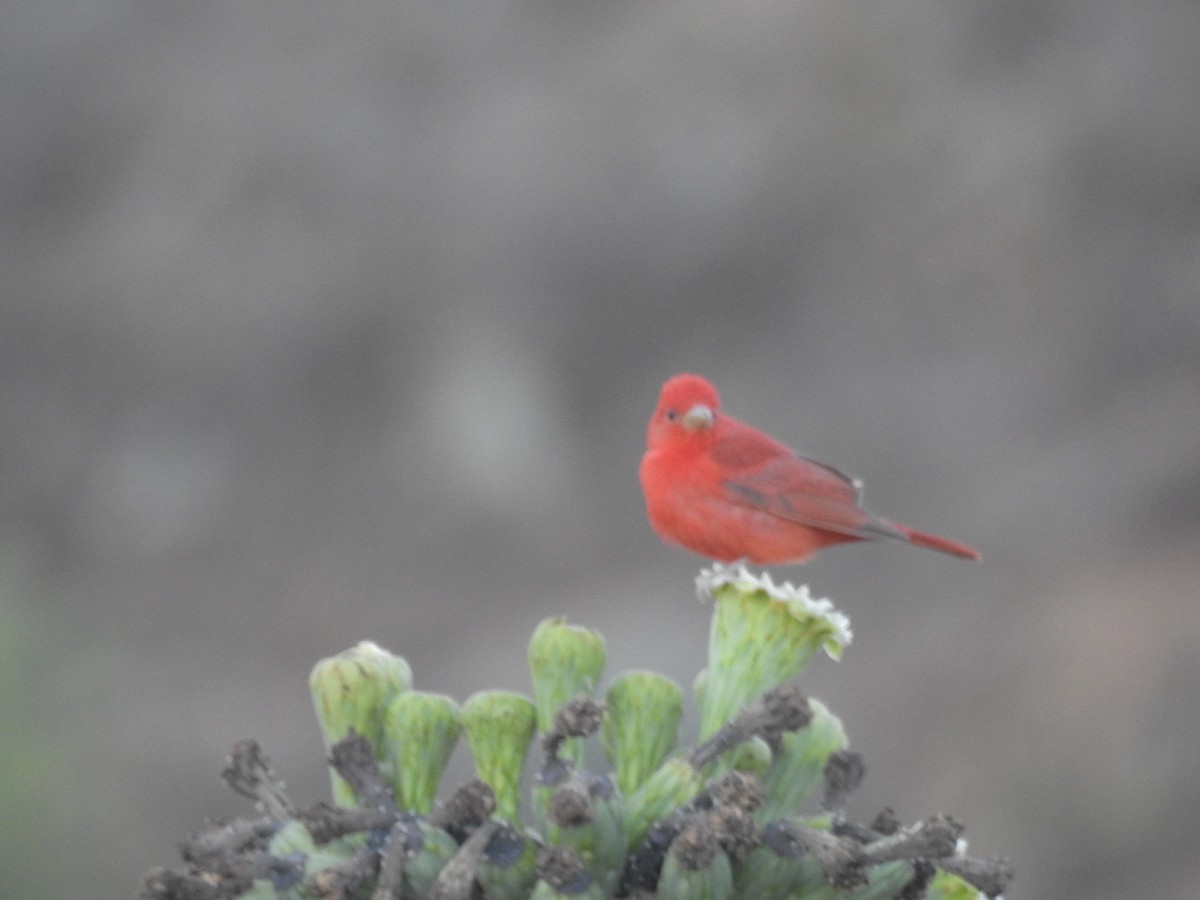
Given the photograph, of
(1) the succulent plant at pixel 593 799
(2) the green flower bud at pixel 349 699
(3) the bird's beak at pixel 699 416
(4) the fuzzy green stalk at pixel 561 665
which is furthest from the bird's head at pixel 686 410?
(2) the green flower bud at pixel 349 699

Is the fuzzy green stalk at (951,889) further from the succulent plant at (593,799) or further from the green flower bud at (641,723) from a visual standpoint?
the green flower bud at (641,723)

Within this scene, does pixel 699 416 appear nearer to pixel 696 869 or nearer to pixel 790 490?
pixel 790 490

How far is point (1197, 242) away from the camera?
572 inches

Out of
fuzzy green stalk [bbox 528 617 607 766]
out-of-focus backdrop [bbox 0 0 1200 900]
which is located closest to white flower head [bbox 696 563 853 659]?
fuzzy green stalk [bbox 528 617 607 766]

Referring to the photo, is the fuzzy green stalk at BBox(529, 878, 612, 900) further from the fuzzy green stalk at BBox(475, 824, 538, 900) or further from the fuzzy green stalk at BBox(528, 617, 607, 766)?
the fuzzy green stalk at BBox(528, 617, 607, 766)

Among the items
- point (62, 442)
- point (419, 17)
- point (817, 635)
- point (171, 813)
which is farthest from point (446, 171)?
point (817, 635)

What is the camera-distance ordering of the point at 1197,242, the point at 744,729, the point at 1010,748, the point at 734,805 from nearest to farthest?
the point at 734,805 → the point at 744,729 → the point at 1010,748 → the point at 1197,242

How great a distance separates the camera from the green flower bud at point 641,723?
8.80 feet

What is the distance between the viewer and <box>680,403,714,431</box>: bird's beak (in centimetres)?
407

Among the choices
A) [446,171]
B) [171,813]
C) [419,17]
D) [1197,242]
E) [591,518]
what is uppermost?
[419,17]

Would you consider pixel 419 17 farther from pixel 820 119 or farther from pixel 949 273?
pixel 949 273

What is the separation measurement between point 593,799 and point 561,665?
0.34 metres

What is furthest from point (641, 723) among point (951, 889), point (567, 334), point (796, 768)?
point (567, 334)

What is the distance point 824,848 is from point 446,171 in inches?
553
